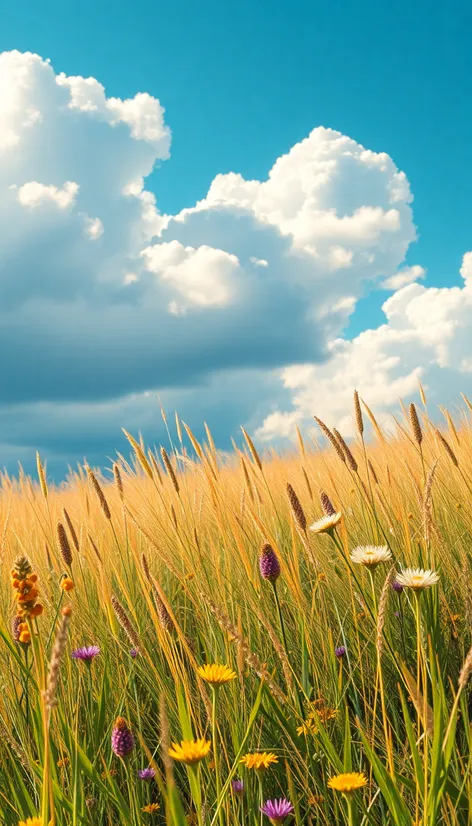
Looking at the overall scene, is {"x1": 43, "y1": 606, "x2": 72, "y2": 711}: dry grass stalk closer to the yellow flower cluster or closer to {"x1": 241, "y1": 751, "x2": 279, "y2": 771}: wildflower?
the yellow flower cluster

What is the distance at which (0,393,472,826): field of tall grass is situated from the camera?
3.81 ft

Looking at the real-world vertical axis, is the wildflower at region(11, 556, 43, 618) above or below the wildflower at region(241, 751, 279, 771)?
above

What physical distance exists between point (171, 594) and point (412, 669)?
44.3 inches

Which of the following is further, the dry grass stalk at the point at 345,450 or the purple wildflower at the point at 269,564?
the dry grass stalk at the point at 345,450

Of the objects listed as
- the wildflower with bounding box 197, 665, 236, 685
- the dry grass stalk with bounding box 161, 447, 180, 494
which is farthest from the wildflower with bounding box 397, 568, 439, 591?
the dry grass stalk with bounding box 161, 447, 180, 494

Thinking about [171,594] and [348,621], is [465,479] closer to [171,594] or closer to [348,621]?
[348,621]

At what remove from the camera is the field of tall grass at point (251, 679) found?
1.16 meters

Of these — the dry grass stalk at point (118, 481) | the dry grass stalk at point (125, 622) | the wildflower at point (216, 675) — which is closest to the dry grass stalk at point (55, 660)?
the wildflower at point (216, 675)

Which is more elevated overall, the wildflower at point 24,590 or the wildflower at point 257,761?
the wildflower at point 24,590

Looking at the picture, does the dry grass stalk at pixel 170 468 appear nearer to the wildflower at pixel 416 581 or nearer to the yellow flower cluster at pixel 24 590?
the wildflower at pixel 416 581

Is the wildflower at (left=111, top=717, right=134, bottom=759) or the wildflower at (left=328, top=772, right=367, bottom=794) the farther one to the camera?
the wildflower at (left=111, top=717, right=134, bottom=759)

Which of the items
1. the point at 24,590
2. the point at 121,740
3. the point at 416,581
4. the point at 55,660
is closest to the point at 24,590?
the point at 24,590

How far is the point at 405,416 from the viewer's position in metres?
3.24

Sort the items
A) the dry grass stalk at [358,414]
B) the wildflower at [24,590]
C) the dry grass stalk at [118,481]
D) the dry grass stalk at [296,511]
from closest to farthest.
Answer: the wildflower at [24,590], the dry grass stalk at [296,511], the dry grass stalk at [358,414], the dry grass stalk at [118,481]
